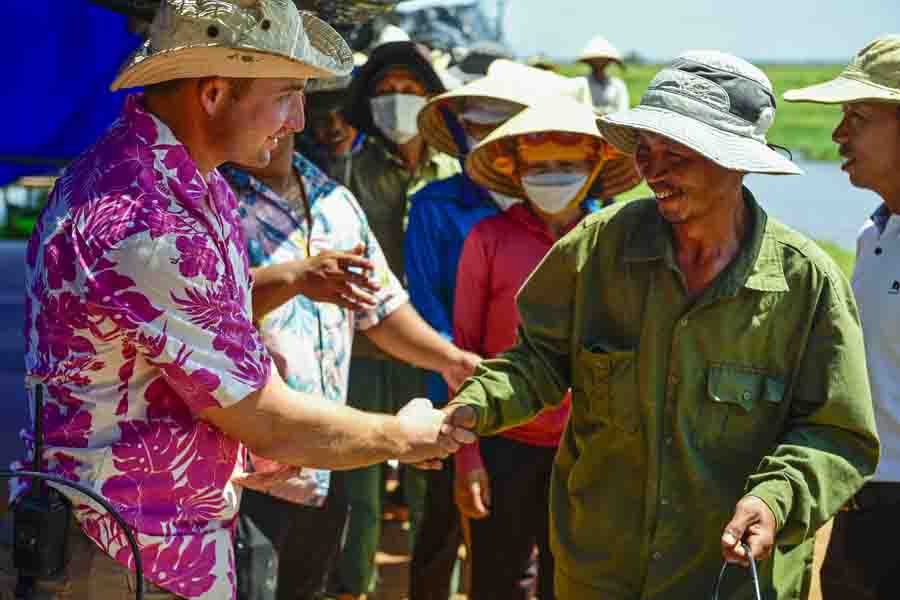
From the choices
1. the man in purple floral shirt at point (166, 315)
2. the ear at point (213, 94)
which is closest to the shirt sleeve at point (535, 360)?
the man in purple floral shirt at point (166, 315)

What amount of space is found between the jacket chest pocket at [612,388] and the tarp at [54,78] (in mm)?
2220

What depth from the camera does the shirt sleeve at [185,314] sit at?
2412 millimetres

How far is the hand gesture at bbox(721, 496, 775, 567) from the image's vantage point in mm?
2549

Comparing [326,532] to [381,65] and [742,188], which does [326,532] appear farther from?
[381,65]

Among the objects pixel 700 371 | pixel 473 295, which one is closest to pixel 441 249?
pixel 473 295

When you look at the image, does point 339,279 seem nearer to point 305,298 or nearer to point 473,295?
point 305,298

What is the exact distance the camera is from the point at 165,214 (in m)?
2.47

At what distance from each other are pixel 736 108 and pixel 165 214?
1.31m

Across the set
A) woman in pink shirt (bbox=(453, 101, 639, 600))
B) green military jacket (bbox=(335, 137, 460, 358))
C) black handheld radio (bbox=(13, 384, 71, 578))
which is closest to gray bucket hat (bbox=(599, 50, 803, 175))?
woman in pink shirt (bbox=(453, 101, 639, 600))

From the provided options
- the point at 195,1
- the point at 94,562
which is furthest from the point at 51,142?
the point at 94,562

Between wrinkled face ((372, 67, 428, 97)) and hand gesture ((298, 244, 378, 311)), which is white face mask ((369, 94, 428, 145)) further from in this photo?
hand gesture ((298, 244, 378, 311))

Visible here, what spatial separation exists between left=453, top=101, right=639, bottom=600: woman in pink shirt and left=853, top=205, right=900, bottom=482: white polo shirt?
38.9 inches

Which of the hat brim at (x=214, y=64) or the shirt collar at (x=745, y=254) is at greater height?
the hat brim at (x=214, y=64)

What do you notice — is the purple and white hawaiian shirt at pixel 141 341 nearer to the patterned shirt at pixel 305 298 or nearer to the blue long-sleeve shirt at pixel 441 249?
the patterned shirt at pixel 305 298
